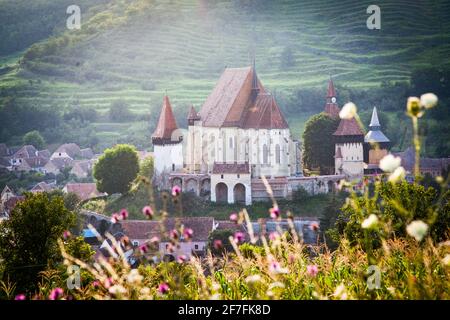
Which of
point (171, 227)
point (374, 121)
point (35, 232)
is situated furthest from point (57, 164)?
point (35, 232)

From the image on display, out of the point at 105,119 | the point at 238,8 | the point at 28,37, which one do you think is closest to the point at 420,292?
the point at 105,119

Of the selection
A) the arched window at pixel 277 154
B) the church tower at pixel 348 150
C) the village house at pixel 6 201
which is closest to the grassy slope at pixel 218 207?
the church tower at pixel 348 150

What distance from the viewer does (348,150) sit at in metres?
34.4

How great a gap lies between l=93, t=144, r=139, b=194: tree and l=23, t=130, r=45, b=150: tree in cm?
2573

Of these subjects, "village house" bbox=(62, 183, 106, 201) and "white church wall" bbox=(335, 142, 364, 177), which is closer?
"white church wall" bbox=(335, 142, 364, 177)

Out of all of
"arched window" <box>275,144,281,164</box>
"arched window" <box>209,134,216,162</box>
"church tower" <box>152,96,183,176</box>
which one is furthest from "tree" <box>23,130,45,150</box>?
"arched window" <box>275,144,281,164</box>

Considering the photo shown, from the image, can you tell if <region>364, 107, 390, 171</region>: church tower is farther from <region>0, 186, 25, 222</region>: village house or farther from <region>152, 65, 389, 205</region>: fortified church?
<region>0, 186, 25, 222</region>: village house

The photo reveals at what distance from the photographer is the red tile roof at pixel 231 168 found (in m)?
33.2

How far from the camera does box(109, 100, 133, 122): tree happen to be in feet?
220

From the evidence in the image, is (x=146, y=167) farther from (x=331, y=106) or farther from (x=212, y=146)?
(x=331, y=106)

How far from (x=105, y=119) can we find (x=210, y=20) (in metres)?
26.6

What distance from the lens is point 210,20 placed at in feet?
294

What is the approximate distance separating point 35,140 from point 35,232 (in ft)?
158

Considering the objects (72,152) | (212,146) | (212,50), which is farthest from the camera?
(212,50)
